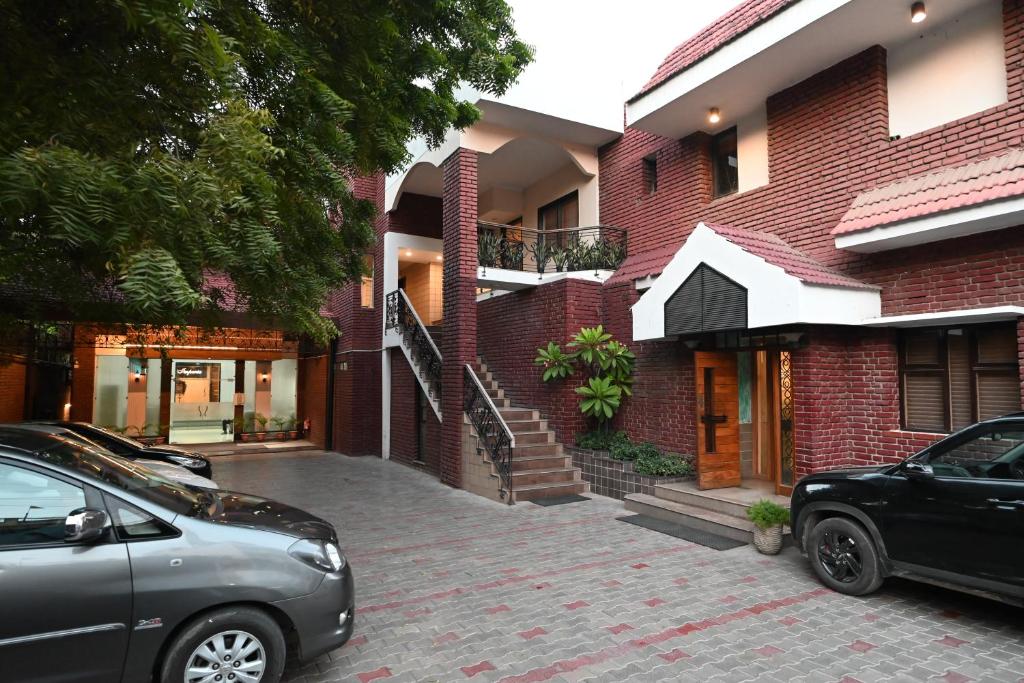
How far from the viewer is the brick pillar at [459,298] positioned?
34.7 ft

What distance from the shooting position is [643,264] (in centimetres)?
1043

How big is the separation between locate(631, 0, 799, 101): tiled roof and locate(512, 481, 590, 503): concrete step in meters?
6.71

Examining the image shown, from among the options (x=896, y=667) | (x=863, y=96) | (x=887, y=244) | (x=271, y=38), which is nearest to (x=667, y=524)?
(x=896, y=667)

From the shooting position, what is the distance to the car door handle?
4.21 meters

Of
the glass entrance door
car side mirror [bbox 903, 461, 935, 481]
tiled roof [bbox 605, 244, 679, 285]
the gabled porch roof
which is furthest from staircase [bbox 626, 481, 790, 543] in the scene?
the glass entrance door

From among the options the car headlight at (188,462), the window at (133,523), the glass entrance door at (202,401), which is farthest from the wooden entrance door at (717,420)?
the glass entrance door at (202,401)

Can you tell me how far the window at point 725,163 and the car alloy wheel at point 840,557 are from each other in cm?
613

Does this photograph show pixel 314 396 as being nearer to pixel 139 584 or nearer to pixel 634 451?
pixel 634 451

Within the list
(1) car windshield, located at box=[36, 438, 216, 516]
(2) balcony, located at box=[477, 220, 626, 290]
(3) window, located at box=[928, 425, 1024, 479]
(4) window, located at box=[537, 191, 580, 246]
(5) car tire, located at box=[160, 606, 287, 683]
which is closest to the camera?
(5) car tire, located at box=[160, 606, 287, 683]

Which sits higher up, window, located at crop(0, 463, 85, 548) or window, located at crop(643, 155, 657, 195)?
window, located at crop(643, 155, 657, 195)

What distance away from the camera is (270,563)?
3396 millimetres

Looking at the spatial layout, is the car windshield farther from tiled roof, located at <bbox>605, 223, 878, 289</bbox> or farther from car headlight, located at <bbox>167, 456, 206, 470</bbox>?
tiled roof, located at <bbox>605, 223, 878, 289</bbox>

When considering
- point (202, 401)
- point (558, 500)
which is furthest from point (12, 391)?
point (558, 500)

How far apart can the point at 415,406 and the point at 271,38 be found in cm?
1057
